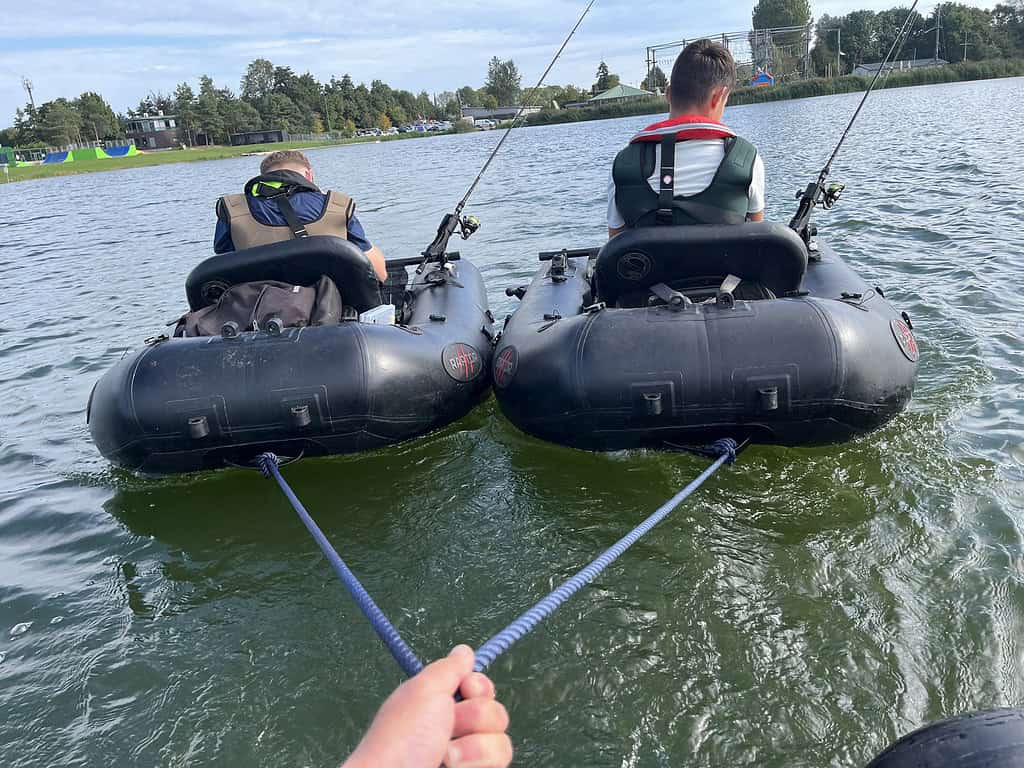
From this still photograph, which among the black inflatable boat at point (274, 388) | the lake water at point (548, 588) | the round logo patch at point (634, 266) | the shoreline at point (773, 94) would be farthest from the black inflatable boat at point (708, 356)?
the shoreline at point (773, 94)

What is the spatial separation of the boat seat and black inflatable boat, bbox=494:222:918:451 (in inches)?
39.7

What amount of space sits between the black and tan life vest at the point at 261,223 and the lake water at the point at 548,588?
1.28m

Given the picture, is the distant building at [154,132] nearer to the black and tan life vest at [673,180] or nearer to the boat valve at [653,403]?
the black and tan life vest at [673,180]

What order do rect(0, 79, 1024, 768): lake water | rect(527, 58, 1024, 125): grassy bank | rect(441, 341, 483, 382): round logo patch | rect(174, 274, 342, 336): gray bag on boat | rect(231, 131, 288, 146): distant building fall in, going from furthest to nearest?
rect(231, 131, 288, 146): distant building → rect(527, 58, 1024, 125): grassy bank → rect(441, 341, 483, 382): round logo patch → rect(174, 274, 342, 336): gray bag on boat → rect(0, 79, 1024, 768): lake water

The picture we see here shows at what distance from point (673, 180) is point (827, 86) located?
2461 inches


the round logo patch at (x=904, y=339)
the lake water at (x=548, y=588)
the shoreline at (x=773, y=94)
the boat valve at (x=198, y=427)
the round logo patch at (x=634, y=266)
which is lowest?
the lake water at (x=548, y=588)

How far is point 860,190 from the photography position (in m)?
12.4

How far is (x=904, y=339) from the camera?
372cm

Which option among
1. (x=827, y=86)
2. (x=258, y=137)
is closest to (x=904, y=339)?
(x=827, y=86)

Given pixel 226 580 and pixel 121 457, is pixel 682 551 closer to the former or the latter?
pixel 226 580

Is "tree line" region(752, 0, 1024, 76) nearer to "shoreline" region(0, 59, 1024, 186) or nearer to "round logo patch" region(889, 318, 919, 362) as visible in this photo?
"shoreline" region(0, 59, 1024, 186)

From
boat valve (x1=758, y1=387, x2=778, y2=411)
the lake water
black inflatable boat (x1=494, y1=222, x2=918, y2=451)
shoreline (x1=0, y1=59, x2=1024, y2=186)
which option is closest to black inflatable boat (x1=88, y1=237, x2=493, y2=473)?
the lake water

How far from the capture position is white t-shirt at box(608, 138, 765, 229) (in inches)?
142

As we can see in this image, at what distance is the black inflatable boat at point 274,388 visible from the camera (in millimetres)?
3549
